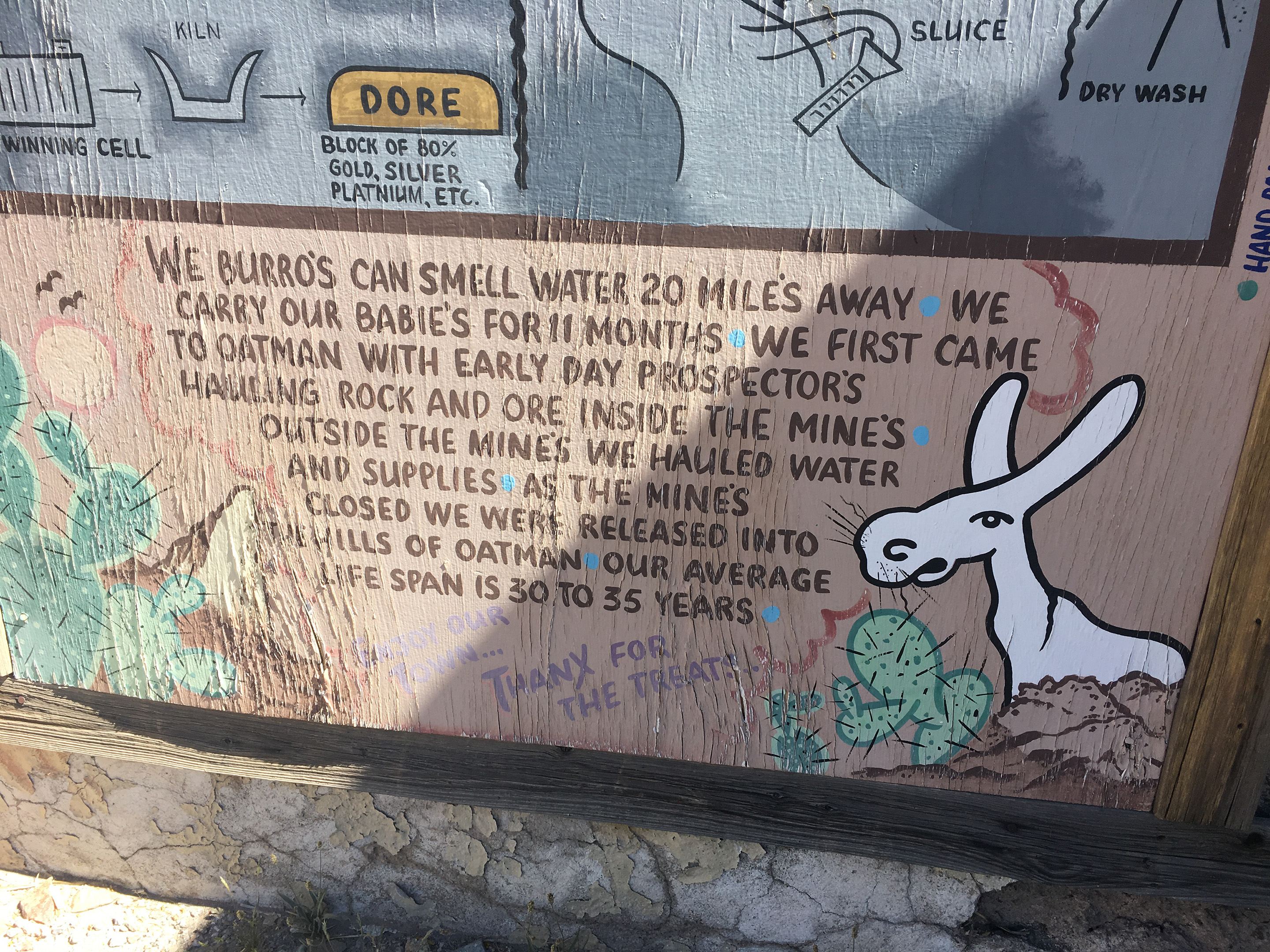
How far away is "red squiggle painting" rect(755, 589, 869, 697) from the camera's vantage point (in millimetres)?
1483

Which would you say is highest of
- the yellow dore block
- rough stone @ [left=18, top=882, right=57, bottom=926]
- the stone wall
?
the yellow dore block

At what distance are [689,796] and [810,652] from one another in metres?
0.47

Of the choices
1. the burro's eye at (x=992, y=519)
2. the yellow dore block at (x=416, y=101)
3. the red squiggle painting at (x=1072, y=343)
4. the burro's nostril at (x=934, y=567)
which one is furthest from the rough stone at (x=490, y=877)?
the yellow dore block at (x=416, y=101)

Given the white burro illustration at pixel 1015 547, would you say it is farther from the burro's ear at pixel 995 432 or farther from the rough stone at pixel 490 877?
the rough stone at pixel 490 877

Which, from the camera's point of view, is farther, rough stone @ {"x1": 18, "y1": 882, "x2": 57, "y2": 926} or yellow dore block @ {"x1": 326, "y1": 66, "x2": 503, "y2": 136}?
rough stone @ {"x1": 18, "y1": 882, "x2": 57, "y2": 926}

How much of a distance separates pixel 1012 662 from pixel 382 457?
1311mm

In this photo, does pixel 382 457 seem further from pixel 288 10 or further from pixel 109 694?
pixel 109 694

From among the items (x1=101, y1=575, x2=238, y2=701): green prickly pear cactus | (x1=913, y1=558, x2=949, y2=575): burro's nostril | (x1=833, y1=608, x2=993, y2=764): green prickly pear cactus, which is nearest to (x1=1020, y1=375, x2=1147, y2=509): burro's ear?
(x1=913, y1=558, x2=949, y2=575): burro's nostril

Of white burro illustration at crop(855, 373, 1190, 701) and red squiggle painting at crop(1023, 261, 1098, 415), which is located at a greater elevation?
red squiggle painting at crop(1023, 261, 1098, 415)

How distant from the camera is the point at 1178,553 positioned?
4.51 feet

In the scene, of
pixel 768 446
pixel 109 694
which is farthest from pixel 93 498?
pixel 768 446

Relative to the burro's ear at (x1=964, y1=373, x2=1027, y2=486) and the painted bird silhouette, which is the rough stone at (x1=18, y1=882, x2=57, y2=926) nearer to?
the painted bird silhouette

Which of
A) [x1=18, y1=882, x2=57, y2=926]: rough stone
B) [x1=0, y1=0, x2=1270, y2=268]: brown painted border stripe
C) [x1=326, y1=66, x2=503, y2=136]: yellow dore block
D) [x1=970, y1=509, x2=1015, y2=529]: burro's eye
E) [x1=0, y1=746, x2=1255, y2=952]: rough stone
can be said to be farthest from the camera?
[x1=18, y1=882, x2=57, y2=926]: rough stone

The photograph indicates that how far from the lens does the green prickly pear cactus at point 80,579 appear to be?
1.58 metres
